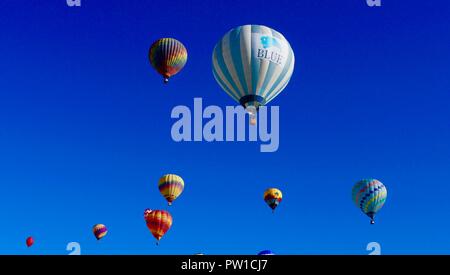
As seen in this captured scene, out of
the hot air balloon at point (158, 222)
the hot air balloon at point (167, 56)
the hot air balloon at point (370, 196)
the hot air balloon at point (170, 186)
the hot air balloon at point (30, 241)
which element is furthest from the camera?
the hot air balloon at point (30, 241)

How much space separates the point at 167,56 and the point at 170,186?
9.95 meters

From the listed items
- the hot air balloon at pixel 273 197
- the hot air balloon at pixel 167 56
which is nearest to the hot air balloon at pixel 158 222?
the hot air balloon at pixel 273 197

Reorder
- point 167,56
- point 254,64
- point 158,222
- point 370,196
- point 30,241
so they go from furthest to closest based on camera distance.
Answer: point 30,241
point 370,196
point 158,222
point 167,56
point 254,64

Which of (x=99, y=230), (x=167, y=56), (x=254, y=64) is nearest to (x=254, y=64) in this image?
(x=254, y=64)

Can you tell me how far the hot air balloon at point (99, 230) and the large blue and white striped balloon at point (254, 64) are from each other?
2263cm

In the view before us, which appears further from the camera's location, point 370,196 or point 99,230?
point 99,230

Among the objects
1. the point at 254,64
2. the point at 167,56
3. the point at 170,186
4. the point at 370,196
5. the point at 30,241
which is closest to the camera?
the point at 254,64

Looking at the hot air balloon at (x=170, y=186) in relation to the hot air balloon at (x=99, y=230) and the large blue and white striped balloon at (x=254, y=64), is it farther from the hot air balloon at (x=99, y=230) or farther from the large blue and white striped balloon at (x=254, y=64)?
the large blue and white striped balloon at (x=254, y=64)

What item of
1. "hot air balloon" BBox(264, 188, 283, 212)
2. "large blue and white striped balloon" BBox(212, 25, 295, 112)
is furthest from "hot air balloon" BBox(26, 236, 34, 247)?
"large blue and white striped balloon" BBox(212, 25, 295, 112)

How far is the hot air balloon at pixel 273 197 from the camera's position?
43969 millimetres

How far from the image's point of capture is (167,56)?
3503 cm

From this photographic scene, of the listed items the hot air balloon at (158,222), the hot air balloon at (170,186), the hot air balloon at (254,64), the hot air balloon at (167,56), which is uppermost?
the hot air balloon at (167,56)

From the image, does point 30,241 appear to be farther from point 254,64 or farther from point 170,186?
point 254,64
